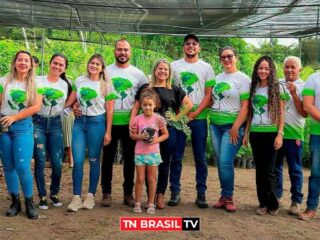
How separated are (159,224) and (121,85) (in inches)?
54.8

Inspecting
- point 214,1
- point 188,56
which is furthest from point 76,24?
point 188,56

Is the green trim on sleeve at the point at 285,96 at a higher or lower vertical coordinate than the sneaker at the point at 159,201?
higher

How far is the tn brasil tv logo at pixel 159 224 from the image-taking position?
153 inches

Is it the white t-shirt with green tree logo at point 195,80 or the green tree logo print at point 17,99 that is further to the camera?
the white t-shirt with green tree logo at point 195,80

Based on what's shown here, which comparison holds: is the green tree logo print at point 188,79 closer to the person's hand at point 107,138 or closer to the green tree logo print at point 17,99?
the person's hand at point 107,138

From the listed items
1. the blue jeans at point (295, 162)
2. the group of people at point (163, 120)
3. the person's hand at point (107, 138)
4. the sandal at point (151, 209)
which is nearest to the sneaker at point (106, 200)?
the group of people at point (163, 120)

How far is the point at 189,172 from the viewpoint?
7.18 m

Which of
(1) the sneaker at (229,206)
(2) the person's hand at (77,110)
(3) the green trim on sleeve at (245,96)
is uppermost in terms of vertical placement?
(3) the green trim on sleeve at (245,96)

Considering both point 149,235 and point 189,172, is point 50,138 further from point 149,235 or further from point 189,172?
point 189,172

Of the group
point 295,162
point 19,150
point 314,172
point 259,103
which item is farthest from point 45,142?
point 314,172

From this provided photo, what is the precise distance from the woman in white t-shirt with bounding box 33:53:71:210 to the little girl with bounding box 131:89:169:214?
748mm

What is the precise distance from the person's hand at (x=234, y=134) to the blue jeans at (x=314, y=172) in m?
0.71

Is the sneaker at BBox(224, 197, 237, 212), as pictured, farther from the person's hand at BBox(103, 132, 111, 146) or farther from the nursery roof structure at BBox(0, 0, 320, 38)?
the nursery roof structure at BBox(0, 0, 320, 38)

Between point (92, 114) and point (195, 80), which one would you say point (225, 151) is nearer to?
point (195, 80)
